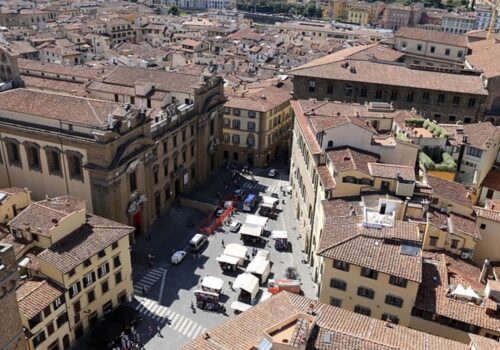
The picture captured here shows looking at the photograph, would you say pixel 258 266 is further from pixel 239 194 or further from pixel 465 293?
pixel 465 293

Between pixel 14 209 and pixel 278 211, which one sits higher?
pixel 14 209

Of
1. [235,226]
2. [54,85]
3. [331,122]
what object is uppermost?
[331,122]

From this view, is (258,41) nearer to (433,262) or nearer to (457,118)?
(457,118)

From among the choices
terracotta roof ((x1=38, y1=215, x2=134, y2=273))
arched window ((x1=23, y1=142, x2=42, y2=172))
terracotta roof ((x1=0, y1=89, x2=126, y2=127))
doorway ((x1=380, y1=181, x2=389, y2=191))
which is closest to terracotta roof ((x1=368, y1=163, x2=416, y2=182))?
doorway ((x1=380, y1=181, x2=389, y2=191))

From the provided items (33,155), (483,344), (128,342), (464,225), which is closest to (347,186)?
(464,225)

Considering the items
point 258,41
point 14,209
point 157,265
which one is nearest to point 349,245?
point 157,265

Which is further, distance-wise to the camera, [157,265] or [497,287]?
[157,265]
